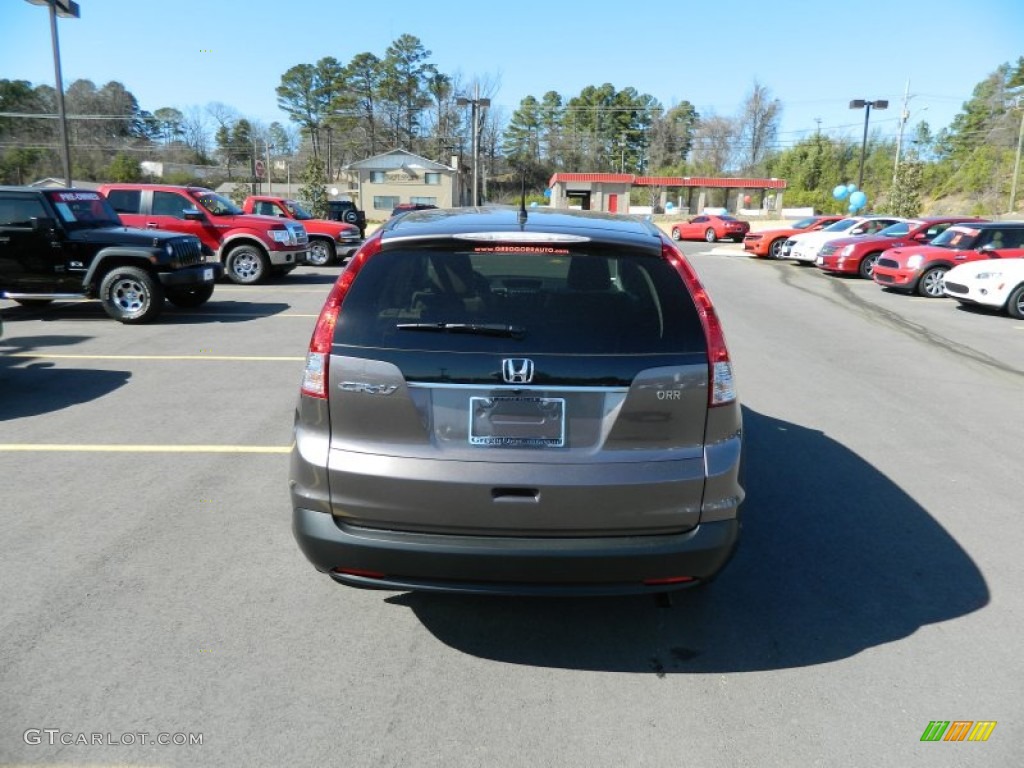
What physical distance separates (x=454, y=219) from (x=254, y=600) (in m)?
2.01

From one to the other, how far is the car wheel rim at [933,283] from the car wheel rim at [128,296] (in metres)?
15.4

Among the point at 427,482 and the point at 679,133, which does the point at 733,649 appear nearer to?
the point at 427,482

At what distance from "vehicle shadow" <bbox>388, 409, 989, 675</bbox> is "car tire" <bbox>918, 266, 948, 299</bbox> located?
13.7 m

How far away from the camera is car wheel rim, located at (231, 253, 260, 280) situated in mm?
16391

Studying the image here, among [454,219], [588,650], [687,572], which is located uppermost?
[454,219]

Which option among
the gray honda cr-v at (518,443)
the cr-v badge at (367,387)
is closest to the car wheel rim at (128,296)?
the gray honda cr-v at (518,443)

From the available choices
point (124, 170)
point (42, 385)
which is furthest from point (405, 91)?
point (42, 385)

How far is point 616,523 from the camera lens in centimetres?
285

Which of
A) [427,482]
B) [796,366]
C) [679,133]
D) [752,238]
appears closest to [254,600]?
[427,482]

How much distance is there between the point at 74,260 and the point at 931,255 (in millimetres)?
16397

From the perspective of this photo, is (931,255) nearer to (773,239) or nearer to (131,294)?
(773,239)

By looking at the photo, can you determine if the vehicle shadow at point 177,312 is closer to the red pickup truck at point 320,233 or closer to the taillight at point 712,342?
the red pickup truck at point 320,233

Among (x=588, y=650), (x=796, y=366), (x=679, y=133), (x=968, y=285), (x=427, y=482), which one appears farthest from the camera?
(x=679, y=133)

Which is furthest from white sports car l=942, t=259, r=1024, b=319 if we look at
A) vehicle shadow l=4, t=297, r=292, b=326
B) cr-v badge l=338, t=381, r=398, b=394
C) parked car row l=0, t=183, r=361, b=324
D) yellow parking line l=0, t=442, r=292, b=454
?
cr-v badge l=338, t=381, r=398, b=394
